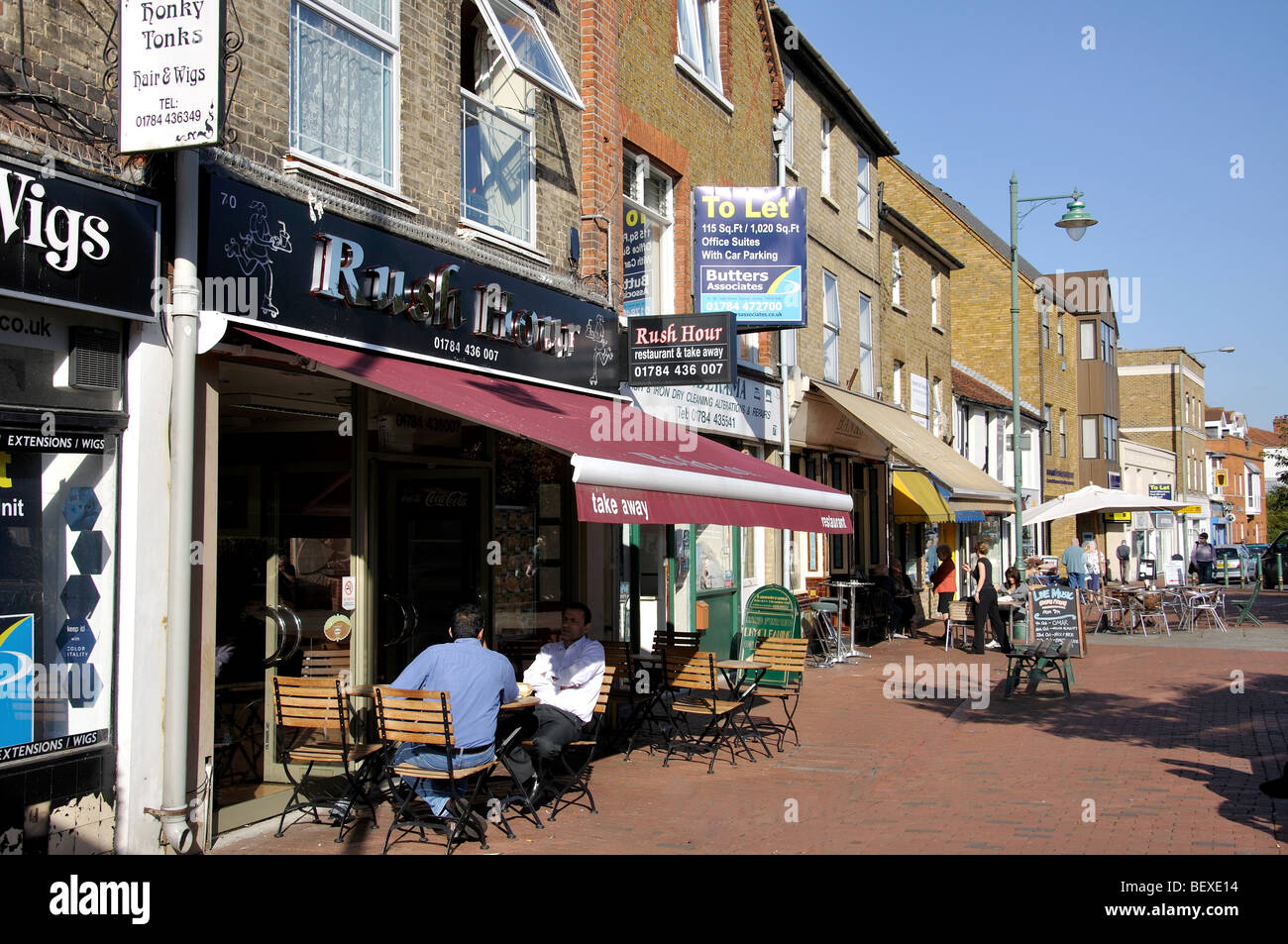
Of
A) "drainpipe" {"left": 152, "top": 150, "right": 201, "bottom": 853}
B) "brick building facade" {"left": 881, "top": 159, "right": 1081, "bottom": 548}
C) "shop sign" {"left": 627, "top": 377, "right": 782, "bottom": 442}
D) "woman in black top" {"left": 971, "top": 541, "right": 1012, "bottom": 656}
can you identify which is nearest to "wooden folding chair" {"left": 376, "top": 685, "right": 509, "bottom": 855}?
"drainpipe" {"left": 152, "top": 150, "right": 201, "bottom": 853}

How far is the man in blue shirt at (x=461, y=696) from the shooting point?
6836 mm

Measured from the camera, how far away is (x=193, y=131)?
19.1ft

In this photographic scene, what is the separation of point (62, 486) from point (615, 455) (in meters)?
3.33

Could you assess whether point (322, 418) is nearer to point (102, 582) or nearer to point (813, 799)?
point (102, 582)

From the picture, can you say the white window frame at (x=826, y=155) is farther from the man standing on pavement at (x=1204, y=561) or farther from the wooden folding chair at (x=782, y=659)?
the man standing on pavement at (x=1204, y=561)

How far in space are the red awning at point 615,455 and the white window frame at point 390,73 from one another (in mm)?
1270

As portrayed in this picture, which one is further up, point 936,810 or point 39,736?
point 39,736

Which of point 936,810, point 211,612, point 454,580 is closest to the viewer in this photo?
point 211,612

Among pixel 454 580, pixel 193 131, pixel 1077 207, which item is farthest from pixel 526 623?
pixel 1077 207

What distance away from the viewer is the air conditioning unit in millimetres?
5777

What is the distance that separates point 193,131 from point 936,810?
6156 millimetres

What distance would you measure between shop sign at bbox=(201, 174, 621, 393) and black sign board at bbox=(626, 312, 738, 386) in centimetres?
89

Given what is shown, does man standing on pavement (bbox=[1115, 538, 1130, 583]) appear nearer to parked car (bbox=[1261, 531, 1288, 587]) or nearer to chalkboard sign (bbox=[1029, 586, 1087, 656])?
parked car (bbox=[1261, 531, 1288, 587])

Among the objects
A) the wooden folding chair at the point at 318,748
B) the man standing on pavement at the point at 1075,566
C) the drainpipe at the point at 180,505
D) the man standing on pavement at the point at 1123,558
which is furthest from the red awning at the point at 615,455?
the man standing on pavement at the point at 1123,558
